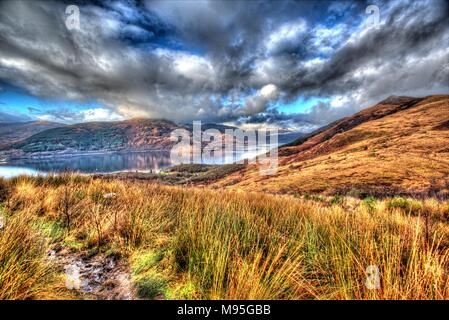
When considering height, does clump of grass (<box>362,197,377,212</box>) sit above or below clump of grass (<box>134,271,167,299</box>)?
below

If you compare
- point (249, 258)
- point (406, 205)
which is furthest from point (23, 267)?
point (406, 205)

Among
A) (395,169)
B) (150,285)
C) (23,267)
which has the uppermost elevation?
(395,169)

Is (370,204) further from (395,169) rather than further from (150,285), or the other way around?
(395,169)

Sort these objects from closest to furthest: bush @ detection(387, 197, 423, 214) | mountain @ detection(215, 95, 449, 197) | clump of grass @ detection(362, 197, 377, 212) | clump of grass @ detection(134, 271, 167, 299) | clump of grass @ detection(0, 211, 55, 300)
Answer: clump of grass @ detection(0, 211, 55, 300)
clump of grass @ detection(134, 271, 167, 299)
clump of grass @ detection(362, 197, 377, 212)
bush @ detection(387, 197, 423, 214)
mountain @ detection(215, 95, 449, 197)

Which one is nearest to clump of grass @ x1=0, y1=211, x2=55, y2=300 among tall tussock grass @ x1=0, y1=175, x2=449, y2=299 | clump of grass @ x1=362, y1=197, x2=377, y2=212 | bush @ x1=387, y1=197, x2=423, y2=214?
tall tussock grass @ x1=0, y1=175, x2=449, y2=299

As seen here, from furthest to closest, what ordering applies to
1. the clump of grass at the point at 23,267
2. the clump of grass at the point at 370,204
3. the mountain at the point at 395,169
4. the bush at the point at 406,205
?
1. the mountain at the point at 395,169
2. the bush at the point at 406,205
3. the clump of grass at the point at 370,204
4. the clump of grass at the point at 23,267

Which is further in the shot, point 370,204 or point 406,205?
point 406,205

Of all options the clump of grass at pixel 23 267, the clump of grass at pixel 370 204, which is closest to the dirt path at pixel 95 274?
the clump of grass at pixel 23 267

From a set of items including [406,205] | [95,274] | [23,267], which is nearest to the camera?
[23,267]

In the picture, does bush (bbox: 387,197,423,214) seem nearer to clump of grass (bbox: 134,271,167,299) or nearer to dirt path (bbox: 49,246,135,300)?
clump of grass (bbox: 134,271,167,299)

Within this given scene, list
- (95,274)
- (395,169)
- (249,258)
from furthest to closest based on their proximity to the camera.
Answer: (395,169) → (95,274) → (249,258)

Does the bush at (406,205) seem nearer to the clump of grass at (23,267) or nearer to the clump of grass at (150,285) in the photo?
the clump of grass at (150,285)
